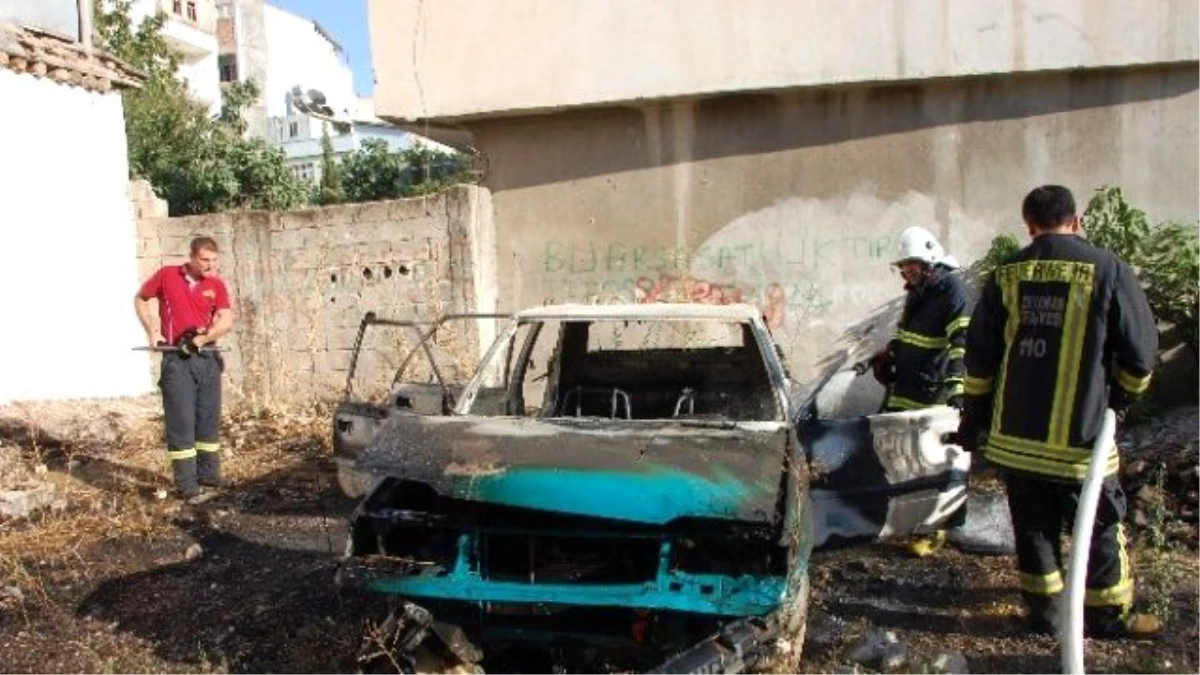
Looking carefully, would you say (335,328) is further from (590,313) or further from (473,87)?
(590,313)

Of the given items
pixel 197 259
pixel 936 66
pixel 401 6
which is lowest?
pixel 197 259

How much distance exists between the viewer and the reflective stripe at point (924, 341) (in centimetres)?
503

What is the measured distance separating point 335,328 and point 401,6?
3026 mm

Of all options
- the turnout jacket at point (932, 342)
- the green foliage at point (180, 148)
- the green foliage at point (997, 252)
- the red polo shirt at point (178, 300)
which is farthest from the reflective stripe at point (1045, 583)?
the green foliage at point (180, 148)

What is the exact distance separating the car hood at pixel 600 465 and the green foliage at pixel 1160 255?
487 centimetres

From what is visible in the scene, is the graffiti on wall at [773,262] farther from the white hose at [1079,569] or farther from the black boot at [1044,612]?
the white hose at [1079,569]

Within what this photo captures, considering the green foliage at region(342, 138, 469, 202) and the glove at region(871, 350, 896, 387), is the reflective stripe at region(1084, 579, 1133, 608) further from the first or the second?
the green foliage at region(342, 138, 469, 202)

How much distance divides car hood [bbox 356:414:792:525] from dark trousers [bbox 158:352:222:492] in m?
3.04

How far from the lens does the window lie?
4091 cm

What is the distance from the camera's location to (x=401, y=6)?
8984mm

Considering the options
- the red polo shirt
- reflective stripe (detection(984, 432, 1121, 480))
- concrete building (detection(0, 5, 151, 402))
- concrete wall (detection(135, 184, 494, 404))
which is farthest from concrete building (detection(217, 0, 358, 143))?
reflective stripe (detection(984, 432, 1121, 480))

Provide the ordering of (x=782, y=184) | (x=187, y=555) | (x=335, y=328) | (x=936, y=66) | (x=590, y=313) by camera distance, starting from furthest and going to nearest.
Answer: (x=335, y=328) < (x=782, y=184) < (x=936, y=66) < (x=187, y=555) < (x=590, y=313)

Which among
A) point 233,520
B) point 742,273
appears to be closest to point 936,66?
point 742,273

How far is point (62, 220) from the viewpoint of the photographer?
9.95 meters
